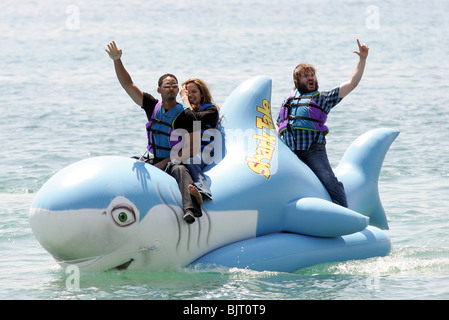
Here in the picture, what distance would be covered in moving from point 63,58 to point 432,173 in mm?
13465

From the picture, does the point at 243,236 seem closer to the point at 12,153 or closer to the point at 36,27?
the point at 12,153

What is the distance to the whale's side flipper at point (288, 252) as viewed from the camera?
580 cm

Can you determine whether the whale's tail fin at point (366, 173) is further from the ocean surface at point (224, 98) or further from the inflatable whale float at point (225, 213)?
the ocean surface at point (224, 98)

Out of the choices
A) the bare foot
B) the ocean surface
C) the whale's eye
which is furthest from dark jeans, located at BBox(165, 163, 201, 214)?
the ocean surface

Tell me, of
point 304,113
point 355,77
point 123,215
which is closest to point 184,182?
point 123,215

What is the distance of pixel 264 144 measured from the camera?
638cm

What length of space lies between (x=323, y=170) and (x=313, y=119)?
453 millimetres

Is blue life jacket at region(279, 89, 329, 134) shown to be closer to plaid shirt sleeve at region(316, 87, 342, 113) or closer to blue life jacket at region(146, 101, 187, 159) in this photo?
plaid shirt sleeve at region(316, 87, 342, 113)

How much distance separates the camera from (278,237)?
6035 millimetres

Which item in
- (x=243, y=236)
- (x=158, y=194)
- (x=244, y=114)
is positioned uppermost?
(x=244, y=114)

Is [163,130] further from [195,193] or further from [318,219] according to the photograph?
[318,219]

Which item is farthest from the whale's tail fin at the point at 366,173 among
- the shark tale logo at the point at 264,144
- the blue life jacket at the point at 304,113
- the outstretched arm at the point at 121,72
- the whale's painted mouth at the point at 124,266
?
the whale's painted mouth at the point at 124,266

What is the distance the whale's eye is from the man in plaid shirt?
1862 millimetres
